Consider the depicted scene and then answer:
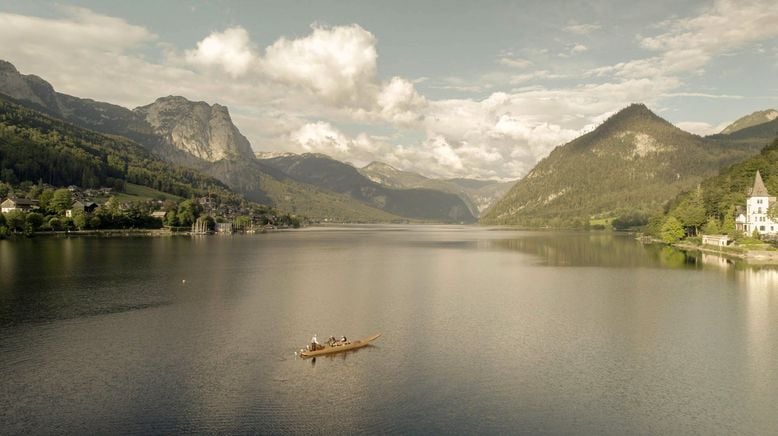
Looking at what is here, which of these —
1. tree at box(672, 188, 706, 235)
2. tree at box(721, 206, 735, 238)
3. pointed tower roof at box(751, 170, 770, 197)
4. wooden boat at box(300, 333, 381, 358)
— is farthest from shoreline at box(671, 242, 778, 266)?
wooden boat at box(300, 333, 381, 358)

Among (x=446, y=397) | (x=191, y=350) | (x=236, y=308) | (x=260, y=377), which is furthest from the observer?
(x=236, y=308)

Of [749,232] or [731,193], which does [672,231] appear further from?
[749,232]

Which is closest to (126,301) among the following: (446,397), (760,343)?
(446,397)

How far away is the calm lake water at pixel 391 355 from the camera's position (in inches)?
1420

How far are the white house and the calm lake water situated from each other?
65.5 m

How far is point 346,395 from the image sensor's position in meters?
40.2

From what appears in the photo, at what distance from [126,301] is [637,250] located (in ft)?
506

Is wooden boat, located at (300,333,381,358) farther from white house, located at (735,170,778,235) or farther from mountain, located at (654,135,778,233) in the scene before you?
mountain, located at (654,135,778,233)

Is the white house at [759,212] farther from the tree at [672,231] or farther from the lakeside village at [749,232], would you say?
the tree at [672,231]

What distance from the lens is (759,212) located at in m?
156

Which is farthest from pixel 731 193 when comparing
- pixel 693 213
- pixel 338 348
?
pixel 338 348

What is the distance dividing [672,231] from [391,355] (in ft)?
560

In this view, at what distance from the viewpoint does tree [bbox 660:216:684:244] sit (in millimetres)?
186500

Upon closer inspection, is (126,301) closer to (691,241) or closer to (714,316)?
(714,316)
